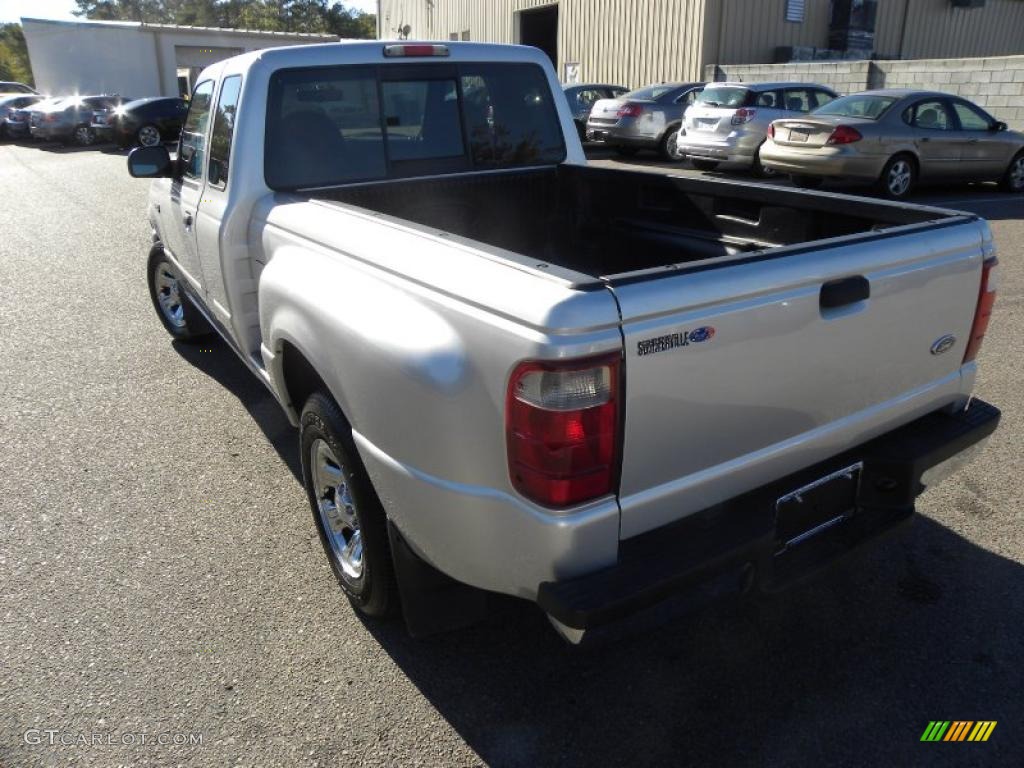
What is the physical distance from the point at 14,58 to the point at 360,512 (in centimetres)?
8947

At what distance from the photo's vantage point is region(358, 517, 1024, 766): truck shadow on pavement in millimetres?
2439

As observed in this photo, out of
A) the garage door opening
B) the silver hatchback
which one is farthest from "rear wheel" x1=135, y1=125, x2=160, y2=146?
the silver hatchback

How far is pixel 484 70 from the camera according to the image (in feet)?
13.7

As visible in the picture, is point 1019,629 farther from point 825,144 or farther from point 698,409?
point 825,144

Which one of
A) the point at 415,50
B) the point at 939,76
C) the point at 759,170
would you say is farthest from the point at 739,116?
the point at 415,50

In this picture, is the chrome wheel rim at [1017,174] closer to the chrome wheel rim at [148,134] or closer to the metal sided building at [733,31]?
the metal sided building at [733,31]

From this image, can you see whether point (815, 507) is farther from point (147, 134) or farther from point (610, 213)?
point (147, 134)

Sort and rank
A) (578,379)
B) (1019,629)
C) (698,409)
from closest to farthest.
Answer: (578,379) → (698,409) → (1019,629)

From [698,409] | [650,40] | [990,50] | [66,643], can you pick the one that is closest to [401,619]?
[66,643]

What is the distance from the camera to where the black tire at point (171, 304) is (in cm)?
570

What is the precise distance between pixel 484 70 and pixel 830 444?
2.71 m

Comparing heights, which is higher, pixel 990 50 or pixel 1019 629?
pixel 990 50

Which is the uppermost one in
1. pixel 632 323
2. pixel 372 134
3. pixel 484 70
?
pixel 484 70

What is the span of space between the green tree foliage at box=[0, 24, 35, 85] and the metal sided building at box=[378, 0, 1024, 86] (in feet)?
200
